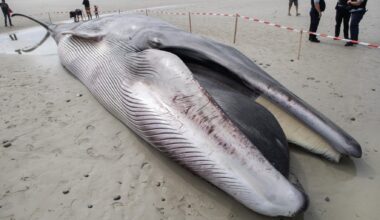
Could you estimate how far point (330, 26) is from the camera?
45.2 ft

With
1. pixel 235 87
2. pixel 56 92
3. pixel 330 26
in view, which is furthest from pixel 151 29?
pixel 330 26

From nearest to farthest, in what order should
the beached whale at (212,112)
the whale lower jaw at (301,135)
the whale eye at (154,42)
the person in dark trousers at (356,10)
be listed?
the beached whale at (212,112)
the whale lower jaw at (301,135)
the whale eye at (154,42)
the person in dark trousers at (356,10)

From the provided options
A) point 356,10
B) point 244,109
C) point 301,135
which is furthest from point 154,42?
point 356,10

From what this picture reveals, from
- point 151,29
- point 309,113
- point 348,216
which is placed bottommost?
point 348,216

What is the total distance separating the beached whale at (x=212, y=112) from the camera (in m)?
2.53

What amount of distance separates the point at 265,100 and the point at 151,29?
1818 millimetres

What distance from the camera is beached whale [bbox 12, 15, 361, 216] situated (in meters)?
2.53

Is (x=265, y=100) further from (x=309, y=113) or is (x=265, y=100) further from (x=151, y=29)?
(x=151, y=29)

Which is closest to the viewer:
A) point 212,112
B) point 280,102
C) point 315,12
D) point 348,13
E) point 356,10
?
point 212,112

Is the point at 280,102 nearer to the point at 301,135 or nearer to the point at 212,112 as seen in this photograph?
the point at 301,135

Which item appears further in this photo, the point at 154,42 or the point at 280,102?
the point at 154,42

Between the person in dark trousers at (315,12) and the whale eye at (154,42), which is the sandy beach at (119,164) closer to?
the whale eye at (154,42)

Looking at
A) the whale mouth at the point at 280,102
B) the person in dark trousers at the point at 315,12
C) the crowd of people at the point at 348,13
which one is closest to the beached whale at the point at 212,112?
the whale mouth at the point at 280,102

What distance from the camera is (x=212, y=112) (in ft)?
9.23
